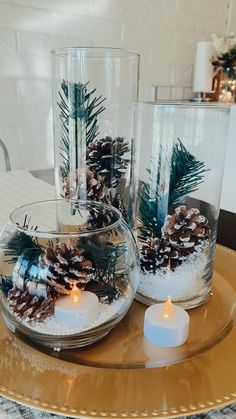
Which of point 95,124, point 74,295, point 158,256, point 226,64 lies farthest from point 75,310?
point 226,64

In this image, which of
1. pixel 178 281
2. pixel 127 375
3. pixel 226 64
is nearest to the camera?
pixel 127 375

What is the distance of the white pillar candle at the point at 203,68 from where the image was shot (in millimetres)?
1758

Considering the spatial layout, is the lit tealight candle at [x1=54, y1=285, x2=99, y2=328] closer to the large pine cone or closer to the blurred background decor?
the large pine cone

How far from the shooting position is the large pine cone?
389 millimetres

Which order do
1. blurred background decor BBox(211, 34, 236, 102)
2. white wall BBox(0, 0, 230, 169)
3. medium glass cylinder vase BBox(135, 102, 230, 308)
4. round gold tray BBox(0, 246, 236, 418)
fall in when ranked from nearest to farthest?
1. round gold tray BBox(0, 246, 236, 418)
2. medium glass cylinder vase BBox(135, 102, 230, 308)
3. white wall BBox(0, 0, 230, 169)
4. blurred background decor BBox(211, 34, 236, 102)

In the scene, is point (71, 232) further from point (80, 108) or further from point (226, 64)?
point (226, 64)

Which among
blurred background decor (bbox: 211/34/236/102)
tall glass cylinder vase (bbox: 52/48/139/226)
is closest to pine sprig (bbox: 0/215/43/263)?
tall glass cylinder vase (bbox: 52/48/139/226)

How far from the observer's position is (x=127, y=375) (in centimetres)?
37

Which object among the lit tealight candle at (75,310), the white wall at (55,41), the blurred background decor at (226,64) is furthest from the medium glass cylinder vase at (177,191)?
the blurred background decor at (226,64)

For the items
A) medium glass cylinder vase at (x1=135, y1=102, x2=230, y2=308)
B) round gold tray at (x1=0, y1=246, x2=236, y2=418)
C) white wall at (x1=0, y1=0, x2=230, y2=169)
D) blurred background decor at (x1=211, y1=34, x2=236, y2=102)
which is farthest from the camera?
blurred background decor at (x1=211, y1=34, x2=236, y2=102)

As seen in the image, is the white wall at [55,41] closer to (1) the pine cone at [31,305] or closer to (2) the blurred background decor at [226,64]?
(2) the blurred background decor at [226,64]

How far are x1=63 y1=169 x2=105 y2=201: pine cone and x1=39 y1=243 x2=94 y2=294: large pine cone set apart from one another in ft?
0.40

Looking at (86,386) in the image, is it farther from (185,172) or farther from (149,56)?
(149,56)

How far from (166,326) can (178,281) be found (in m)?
0.07
